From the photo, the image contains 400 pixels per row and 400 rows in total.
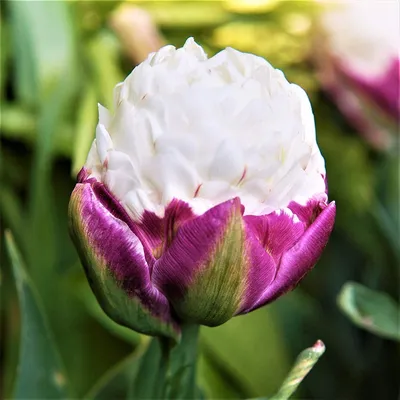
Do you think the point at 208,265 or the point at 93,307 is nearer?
the point at 208,265

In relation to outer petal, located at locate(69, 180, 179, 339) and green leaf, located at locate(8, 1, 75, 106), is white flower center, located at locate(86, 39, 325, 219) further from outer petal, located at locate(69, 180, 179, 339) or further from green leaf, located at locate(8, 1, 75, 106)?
green leaf, located at locate(8, 1, 75, 106)

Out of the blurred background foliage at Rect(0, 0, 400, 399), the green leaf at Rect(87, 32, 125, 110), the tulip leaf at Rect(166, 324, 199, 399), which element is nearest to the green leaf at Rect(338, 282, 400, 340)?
the blurred background foliage at Rect(0, 0, 400, 399)

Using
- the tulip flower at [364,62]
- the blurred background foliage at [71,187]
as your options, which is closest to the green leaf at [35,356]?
the blurred background foliage at [71,187]

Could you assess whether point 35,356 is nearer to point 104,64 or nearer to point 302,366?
point 302,366

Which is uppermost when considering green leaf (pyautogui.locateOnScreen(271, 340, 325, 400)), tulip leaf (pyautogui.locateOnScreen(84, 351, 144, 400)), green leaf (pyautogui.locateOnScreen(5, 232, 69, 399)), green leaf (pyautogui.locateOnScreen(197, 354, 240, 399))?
green leaf (pyautogui.locateOnScreen(271, 340, 325, 400))

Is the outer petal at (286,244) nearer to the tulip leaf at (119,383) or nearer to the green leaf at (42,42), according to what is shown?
the tulip leaf at (119,383)

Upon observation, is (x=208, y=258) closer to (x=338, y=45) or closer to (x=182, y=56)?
(x=182, y=56)

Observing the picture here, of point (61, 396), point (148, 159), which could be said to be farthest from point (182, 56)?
point (61, 396)

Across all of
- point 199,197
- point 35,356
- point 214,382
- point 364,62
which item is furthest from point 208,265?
point 364,62
